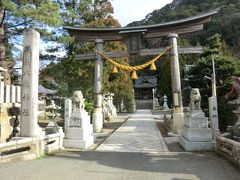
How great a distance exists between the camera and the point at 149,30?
1784cm

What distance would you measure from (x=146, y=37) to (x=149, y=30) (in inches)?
24.4

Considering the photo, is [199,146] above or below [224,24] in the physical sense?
below

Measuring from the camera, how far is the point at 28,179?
6.88m

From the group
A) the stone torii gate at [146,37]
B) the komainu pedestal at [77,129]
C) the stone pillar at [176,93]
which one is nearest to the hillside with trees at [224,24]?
the stone torii gate at [146,37]

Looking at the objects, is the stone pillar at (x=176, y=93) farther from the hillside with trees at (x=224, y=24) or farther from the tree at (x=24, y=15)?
the hillside with trees at (x=224, y=24)

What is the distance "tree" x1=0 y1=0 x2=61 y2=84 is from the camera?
15250 mm

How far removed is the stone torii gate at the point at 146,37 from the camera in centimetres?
1683

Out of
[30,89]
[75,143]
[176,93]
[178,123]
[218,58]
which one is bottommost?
[75,143]

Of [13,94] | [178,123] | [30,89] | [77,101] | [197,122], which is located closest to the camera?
[30,89]

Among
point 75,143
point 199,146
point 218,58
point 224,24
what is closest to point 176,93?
point 199,146

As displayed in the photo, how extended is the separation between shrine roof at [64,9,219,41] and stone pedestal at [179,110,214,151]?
24.6ft

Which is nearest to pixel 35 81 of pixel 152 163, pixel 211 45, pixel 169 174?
pixel 152 163

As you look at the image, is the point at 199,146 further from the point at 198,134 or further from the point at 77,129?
the point at 77,129

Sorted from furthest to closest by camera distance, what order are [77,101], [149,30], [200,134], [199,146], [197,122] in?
[149,30] < [77,101] < [197,122] < [200,134] < [199,146]
